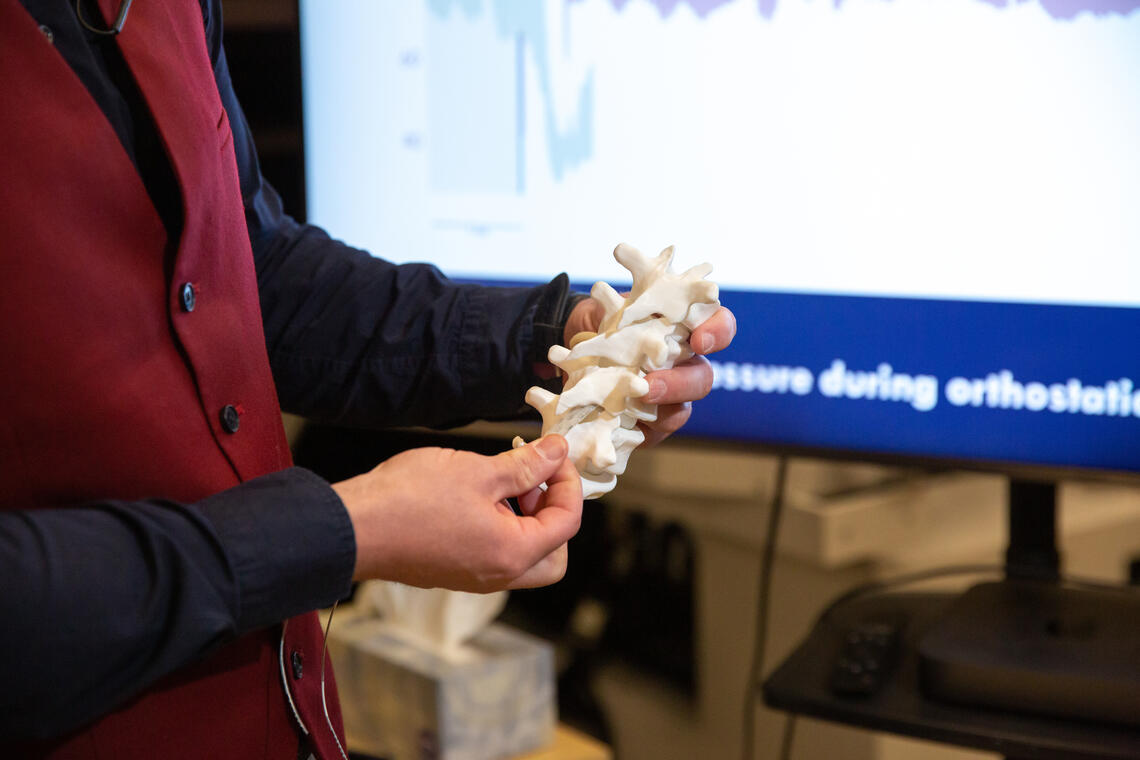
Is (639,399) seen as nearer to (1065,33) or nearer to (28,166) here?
(28,166)

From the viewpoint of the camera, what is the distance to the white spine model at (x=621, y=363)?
0.80 metres

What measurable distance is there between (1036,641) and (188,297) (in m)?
0.88

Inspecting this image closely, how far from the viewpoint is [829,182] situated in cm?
127

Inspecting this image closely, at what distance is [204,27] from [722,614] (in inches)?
54.8

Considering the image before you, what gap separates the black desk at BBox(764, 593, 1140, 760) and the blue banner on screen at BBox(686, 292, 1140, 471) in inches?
8.9

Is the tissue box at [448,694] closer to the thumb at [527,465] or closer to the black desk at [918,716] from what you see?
the black desk at [918,716]

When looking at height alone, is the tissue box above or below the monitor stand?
below

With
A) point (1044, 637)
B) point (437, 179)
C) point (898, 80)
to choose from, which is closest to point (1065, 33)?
point (898, 80)

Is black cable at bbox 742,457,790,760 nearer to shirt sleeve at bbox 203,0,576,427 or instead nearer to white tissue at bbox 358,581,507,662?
white tissue at bbox 358,581,507,662

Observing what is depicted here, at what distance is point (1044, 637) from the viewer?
113 centimetres

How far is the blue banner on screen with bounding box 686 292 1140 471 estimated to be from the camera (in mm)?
1159

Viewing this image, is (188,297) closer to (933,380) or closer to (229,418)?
(229,418)

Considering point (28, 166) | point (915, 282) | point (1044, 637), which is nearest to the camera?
point (28, 166)

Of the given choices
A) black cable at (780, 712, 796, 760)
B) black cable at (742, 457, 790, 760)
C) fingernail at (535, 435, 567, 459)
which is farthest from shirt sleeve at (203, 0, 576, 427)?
black cable at (780, 712, 796, 760)
